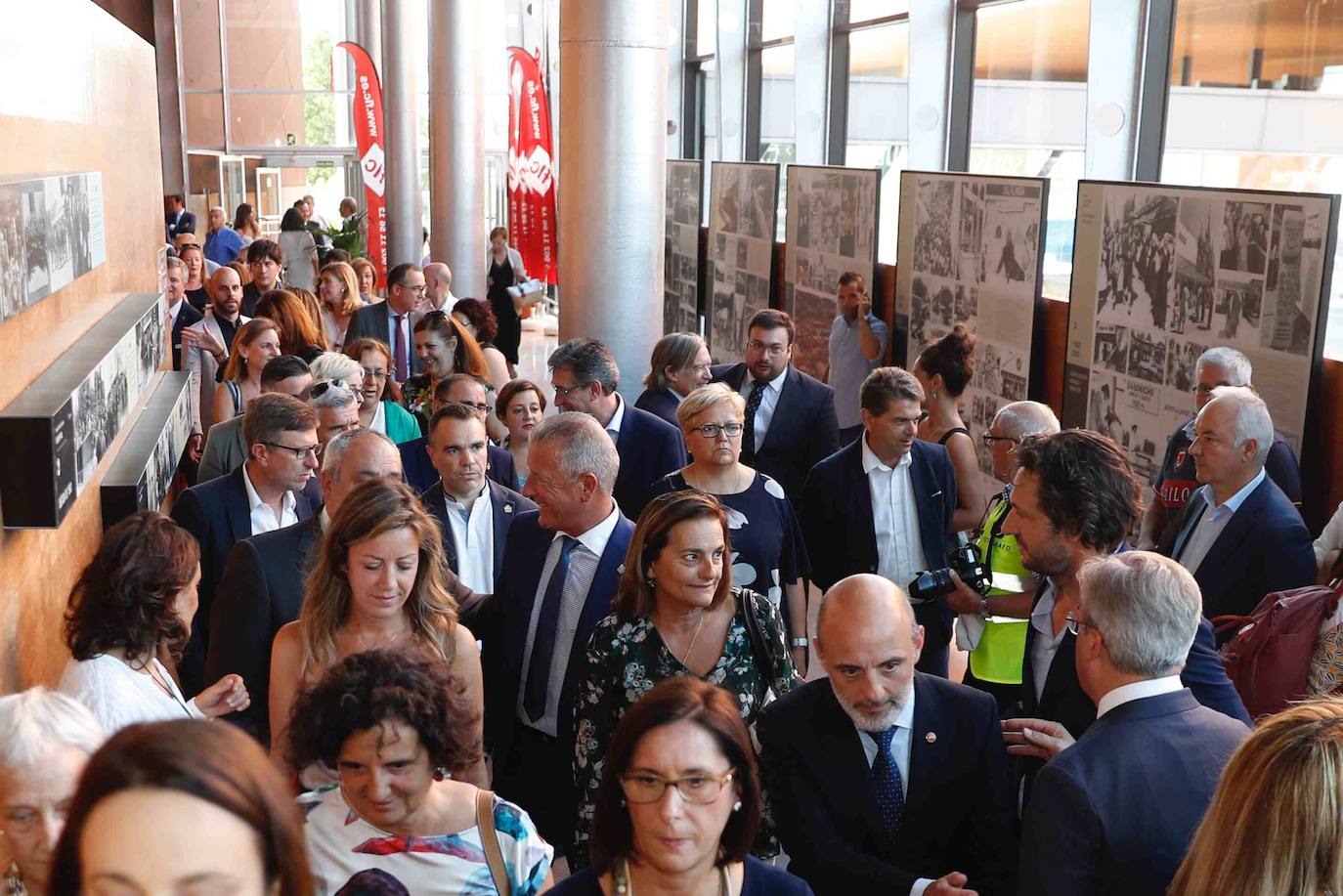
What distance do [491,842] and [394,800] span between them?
0.20 meters

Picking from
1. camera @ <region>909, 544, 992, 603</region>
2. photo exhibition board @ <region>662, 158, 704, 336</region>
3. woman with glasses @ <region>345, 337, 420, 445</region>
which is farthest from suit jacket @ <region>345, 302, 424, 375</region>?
photo exhibition board @ <region>662, 158, 704, 336</region>

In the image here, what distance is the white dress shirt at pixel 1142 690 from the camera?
2545 mm

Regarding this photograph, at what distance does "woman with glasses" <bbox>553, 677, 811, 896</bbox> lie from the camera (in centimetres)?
215

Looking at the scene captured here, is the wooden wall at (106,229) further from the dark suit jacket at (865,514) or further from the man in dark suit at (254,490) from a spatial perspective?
the dark suit jacket at (865,514)

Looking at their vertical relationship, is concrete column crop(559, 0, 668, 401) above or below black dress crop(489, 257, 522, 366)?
above

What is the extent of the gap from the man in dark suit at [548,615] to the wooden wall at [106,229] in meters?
1.26

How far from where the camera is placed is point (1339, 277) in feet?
18.4

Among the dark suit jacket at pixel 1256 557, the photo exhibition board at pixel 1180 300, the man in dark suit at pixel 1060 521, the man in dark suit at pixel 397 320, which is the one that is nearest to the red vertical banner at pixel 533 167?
the man in dark suit at pixel 397 320

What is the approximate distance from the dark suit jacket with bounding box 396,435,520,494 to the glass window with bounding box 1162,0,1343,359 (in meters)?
3.48

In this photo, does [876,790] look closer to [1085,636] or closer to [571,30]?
[1085,636]

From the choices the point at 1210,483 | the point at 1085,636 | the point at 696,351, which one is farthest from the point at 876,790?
the point at 696,351

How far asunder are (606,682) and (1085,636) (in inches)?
45.8

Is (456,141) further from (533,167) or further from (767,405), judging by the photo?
(767,405)

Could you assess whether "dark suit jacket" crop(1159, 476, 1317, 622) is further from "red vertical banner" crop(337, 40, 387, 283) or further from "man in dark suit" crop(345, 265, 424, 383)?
"red vertical banner" crop(337, 40, 387, 283)
